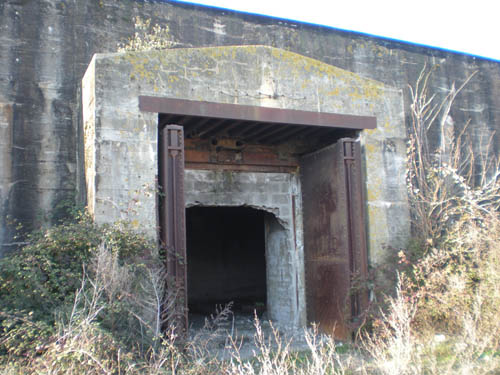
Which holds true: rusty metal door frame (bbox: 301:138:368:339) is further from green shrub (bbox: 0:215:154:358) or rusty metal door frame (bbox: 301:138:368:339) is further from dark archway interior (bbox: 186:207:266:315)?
dark archway interior (bbox: 186:207:266:315)

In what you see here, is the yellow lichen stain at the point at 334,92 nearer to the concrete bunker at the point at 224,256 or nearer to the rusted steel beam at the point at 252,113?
the rusted steel beam at the point at 252,113

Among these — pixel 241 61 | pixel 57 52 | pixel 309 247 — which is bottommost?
pixel 309 247

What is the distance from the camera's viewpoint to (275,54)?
8180mm

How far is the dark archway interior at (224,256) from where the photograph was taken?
577 inches

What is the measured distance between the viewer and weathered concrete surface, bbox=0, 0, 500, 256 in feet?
27.5

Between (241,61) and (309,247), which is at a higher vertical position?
(241,61)

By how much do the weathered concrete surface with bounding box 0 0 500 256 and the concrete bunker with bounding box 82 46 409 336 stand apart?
4.12ft

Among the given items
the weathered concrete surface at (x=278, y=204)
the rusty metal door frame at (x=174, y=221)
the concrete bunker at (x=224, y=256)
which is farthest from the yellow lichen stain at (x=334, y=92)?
the concrete bunker at (x=224, y=256)

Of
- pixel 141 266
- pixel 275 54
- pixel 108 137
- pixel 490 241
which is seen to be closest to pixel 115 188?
pixel 108 137

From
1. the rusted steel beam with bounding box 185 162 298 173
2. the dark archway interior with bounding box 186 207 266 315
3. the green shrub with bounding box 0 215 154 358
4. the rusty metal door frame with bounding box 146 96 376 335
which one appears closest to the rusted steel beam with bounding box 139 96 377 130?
the rusty metal door frame with bounding box 146 96 376 335

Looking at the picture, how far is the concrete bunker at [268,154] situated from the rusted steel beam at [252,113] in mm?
16

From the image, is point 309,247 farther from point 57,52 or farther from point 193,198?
point 57,52

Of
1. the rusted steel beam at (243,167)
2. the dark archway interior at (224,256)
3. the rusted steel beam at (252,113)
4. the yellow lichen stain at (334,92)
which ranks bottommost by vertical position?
the dark archway interior at (224,256)

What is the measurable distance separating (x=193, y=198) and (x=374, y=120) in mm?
3400
